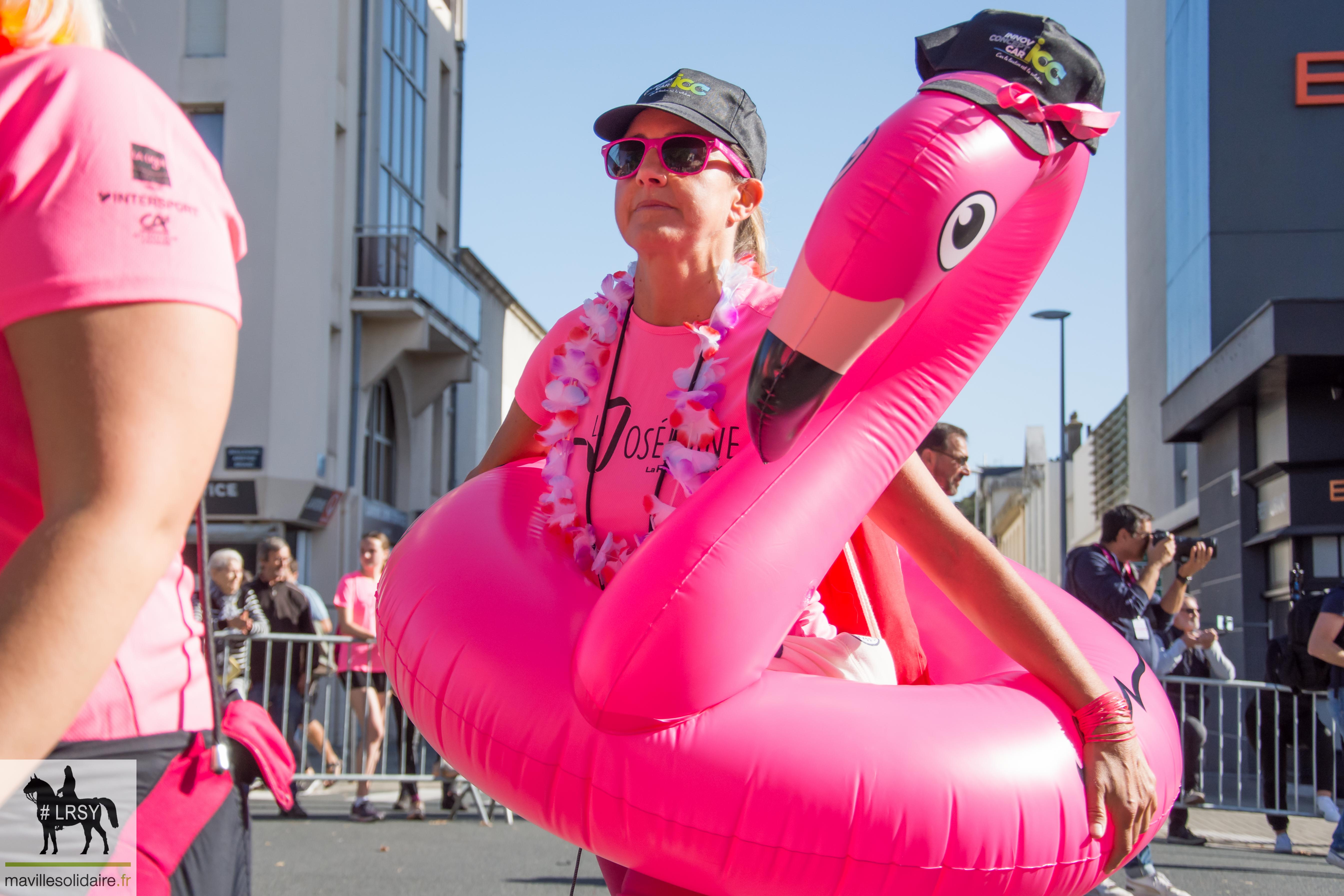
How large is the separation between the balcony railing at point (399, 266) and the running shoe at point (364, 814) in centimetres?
1238

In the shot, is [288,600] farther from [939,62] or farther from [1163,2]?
[1163,2]

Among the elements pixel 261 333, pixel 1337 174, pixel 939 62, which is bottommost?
pixel 939 62

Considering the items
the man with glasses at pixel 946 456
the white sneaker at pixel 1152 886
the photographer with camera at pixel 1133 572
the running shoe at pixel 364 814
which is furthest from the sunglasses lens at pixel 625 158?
the running shoe at pixel 364 814

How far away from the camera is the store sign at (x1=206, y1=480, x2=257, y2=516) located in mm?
16797

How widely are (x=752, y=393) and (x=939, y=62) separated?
642 mm

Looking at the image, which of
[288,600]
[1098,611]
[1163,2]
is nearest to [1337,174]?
[1163,2]

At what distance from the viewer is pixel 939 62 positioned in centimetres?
195

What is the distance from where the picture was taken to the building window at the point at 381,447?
20406mm

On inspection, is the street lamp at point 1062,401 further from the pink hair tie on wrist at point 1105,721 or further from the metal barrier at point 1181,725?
the pink hair tie on wrist at point 1105,721

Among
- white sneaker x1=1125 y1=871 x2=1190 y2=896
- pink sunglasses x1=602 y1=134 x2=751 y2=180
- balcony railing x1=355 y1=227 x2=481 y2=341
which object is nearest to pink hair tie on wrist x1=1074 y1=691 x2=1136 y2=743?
pink sunglasses x1=602 y1=134 x2=751 y2=180

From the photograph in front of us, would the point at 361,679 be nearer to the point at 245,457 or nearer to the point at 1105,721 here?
the point at 1105,721

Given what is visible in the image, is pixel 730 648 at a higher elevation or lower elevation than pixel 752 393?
lower

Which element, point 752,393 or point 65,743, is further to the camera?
point 752,393

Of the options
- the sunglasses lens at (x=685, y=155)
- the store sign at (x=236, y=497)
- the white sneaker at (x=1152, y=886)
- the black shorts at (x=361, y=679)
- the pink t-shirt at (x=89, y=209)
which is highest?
→ the sunglasses lens at (x=685, y=155)
